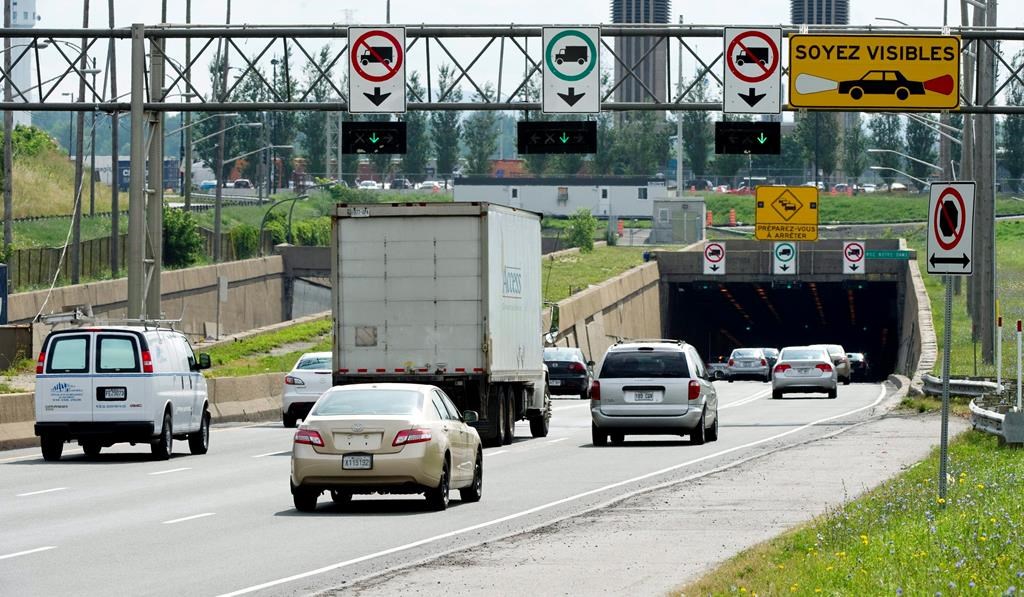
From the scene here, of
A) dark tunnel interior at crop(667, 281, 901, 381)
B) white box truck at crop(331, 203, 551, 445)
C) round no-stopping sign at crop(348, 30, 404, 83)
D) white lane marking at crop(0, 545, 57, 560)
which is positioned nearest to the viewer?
white lane marking at crop(0, 545, 57, 560)

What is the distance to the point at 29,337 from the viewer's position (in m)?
48.0

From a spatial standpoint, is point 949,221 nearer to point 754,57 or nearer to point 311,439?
point 311,439

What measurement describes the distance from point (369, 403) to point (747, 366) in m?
55.4

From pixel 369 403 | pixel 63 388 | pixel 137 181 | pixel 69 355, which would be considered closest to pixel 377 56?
pixel 137 181

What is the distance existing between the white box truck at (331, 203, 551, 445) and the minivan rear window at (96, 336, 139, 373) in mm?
3253

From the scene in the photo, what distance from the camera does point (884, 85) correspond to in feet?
120

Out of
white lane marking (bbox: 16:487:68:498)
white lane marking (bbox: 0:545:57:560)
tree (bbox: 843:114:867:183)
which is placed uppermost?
tree (bbox: 843:114:867:183)

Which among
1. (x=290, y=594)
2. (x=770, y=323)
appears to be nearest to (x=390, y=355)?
(x=290, y=594)

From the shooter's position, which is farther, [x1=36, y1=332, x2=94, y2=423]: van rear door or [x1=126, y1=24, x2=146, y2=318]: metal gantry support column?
[x1=126, y1=24, x2=146, y2=318]: metal gantry support column

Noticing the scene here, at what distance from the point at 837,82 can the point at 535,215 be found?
7.36 m

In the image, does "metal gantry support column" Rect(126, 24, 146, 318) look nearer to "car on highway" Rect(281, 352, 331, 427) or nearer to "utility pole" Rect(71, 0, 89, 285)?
"car on highway" Rect(281, 352, 331, 427)

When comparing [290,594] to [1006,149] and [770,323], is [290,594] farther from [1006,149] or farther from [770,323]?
[1006,149]

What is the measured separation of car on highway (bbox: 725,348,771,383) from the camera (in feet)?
242

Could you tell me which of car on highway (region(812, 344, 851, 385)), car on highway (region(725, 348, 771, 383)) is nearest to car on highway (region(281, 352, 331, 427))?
car on highway (region(812, 344, 851, 385))
